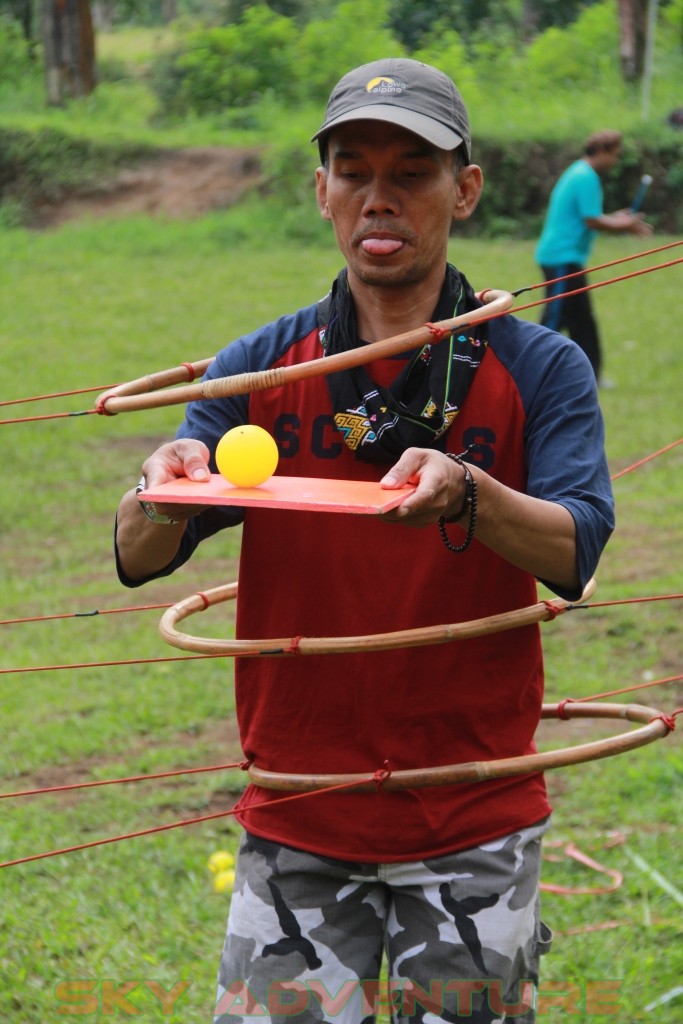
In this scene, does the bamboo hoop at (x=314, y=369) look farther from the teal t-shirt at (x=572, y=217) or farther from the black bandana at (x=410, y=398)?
the teal t-shirt at (x=572, y=217)

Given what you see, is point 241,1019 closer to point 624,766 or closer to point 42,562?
point 624,766

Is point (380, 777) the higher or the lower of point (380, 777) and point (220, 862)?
the higher

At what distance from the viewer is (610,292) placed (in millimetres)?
15562

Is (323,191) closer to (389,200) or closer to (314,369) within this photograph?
(389,200)

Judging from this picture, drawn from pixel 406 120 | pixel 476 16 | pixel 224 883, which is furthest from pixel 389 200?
pixel 476 16

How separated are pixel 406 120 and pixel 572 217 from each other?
8.39 m

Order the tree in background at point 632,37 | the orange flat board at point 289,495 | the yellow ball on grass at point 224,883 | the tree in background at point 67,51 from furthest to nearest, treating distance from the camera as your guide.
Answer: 1. the tree in background at point 632,37
2. the tree in background at point 67,51
3. the yellow ball on grass at point 224,883
4. the orange flat board at point 289,495

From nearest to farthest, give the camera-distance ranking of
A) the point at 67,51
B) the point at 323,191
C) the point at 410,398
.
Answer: the point at 410,398
the point at 323,191
the point at 67,51

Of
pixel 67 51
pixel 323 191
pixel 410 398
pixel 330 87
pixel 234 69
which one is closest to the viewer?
pixel 410 398

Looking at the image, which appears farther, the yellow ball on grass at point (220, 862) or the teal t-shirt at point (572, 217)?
the teal t-shirt at point (572, 217)

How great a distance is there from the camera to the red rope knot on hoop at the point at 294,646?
2.31m

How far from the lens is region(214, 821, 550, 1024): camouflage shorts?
2326mm

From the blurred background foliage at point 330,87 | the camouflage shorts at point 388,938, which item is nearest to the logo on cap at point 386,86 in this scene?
the camouflage shorts at point 388,938

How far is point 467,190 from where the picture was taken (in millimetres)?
2531
